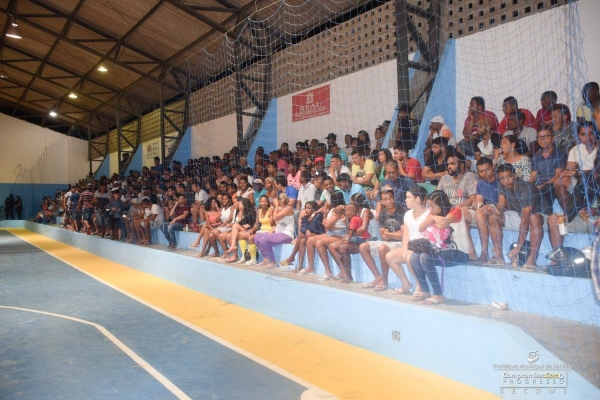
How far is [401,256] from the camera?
454 centimetres

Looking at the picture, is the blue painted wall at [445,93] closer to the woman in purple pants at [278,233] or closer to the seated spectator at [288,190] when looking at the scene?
the seated spectator at [288,190]

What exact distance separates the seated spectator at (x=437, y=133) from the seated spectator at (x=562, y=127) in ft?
3.93

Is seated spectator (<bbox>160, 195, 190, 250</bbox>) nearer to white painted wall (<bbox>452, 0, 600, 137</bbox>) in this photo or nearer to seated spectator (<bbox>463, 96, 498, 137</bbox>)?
white painted wall (<bbox>452, 0, 600, 137</bbox>)

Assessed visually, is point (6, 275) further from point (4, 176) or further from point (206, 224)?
point (4, 176)

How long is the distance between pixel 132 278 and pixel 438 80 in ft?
19.6

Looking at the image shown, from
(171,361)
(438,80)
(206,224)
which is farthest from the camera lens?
(206,224)

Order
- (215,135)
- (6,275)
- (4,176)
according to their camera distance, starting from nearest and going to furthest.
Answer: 1. (6,275)
2. (215,135)
3. (4,176)

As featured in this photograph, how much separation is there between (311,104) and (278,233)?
4.28 m

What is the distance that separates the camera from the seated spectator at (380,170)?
19.2 feet

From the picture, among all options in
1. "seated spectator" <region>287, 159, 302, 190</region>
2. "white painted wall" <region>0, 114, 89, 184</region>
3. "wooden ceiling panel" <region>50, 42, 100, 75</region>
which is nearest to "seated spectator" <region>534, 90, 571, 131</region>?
"seated spectator" <region>287, 159, 302, 190</region>

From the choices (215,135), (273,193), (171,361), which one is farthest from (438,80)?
(215,135)

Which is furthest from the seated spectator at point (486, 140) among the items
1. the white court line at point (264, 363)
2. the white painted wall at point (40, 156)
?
the white painted wall at point (40, 156)

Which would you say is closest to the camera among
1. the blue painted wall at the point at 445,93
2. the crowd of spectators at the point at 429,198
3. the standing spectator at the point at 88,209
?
the crowd of spectators at the point at 429,198

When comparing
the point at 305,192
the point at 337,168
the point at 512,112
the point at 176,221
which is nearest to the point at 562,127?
the point at 512,112
